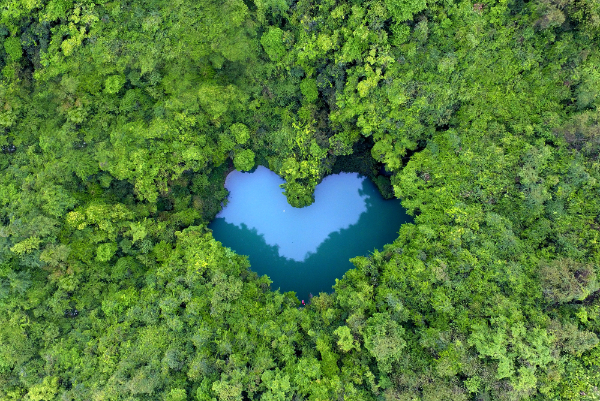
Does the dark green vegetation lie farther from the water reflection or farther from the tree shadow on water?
the tree shadow on water

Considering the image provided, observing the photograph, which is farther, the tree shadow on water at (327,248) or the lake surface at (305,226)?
the lake surface at (305,226)

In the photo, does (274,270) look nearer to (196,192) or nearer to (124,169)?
(196,192)

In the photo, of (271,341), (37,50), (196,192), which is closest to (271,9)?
(196,192)

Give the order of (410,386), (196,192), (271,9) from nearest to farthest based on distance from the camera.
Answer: (410,386) < (271,9) < (196,192)

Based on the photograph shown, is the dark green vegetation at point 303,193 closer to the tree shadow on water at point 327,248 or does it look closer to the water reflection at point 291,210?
the water reflection at point 291,210

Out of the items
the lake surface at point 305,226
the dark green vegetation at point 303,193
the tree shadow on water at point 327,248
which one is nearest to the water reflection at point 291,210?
the lake surface at point 305,226

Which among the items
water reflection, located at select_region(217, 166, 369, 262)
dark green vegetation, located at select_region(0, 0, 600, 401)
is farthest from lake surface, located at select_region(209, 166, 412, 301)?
dark green vegetation, located at select_region(0, 0, 600, 401)
